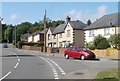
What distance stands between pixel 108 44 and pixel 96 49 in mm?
2444

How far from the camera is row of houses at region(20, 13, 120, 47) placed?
6062cm

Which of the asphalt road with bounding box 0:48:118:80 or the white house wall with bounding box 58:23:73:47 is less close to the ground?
the white house wall with bounding box 58:23:73:47

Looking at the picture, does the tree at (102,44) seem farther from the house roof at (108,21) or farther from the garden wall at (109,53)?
the house roof at (108,21)

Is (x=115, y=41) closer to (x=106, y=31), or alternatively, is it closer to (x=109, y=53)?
(x=109, y=53)

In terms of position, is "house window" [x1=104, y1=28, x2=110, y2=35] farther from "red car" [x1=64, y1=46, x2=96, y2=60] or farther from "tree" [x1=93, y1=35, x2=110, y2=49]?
"red car" [x1=64, y1=46, x2=96, y2=60]

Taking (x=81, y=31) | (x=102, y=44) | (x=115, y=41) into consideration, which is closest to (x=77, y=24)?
(x=81, y=31)

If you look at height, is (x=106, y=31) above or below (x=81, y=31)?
below

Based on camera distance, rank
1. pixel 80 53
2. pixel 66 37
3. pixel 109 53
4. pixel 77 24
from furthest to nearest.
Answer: pixel 66 37 < pixel 77 24 < pixel 109 53 < pixel 80 53

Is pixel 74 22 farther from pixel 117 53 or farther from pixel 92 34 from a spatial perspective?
pixel 117 53

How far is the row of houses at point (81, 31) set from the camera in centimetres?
6062

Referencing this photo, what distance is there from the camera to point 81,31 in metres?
77.3

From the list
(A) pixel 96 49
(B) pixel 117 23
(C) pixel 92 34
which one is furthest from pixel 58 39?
(A) pixel 96 49

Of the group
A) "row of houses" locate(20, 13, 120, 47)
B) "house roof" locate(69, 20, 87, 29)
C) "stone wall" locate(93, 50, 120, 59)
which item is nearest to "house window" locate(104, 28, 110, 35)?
"row of houses" locate(20, 13, 120, 47)

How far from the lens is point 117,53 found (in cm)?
4578
